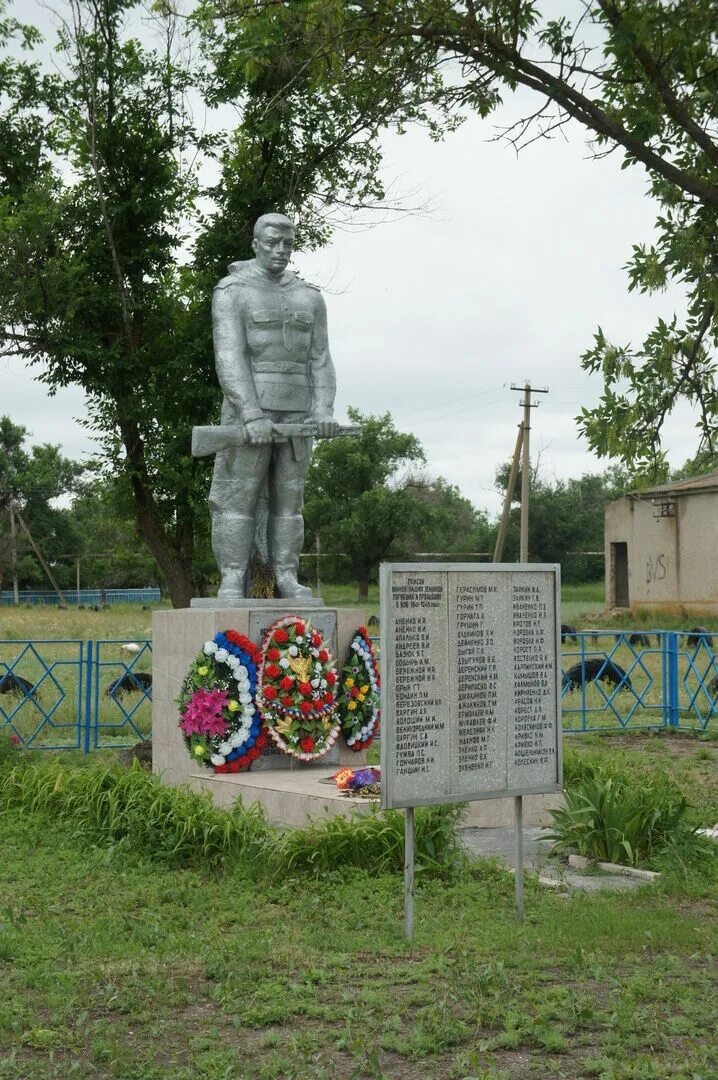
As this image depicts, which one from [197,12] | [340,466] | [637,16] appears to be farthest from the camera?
[340,466]

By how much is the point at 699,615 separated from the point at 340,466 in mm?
22348

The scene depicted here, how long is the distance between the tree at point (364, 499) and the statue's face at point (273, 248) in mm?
34761

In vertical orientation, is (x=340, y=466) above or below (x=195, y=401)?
above

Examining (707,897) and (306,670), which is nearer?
(707,897)

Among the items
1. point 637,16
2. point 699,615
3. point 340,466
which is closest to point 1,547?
point 340,466

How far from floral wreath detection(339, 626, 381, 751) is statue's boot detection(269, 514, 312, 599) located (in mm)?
600

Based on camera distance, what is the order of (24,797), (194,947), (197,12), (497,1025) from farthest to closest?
1. (197,12)
2. (24,797)
3. (194,947)
4. (497,1025)

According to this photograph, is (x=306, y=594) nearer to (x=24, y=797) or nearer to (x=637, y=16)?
(x=24, y=797)

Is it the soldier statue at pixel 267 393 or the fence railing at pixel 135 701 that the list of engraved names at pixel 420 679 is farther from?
the fence railing at pixel 135 701

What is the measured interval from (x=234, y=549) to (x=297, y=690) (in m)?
1.26

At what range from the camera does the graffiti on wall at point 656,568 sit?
2672 cm

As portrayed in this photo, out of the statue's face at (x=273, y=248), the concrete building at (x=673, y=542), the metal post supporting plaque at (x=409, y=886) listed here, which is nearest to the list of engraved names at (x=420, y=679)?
the metal post supporting plaque at (x=409, y=886)

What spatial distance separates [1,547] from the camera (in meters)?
48.1

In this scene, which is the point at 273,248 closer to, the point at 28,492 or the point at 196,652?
the point at 196,652
